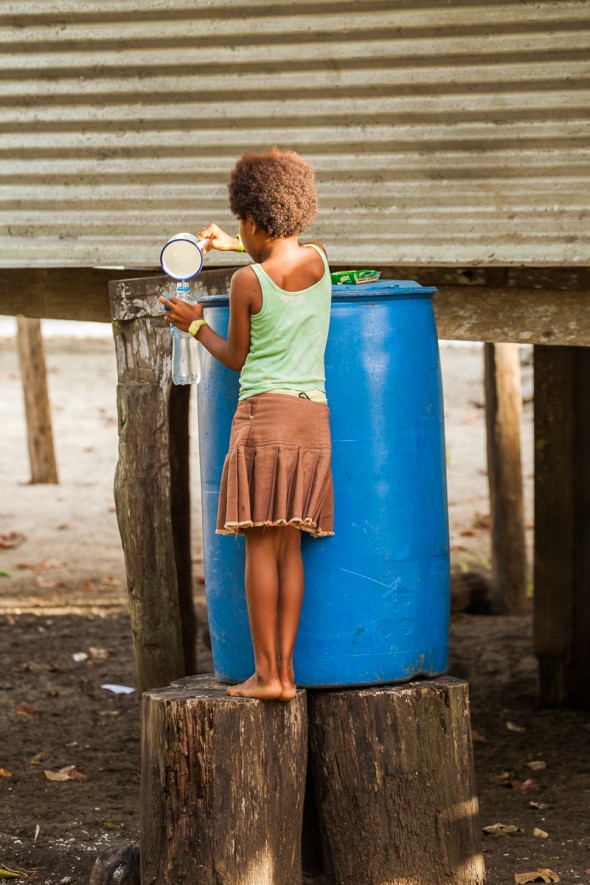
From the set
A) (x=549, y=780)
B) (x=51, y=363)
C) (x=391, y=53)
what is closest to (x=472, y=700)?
(x=549, y=780)

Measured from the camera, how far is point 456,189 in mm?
4598

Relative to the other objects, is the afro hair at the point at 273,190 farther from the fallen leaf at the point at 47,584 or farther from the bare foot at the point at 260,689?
the fallen leaf at the point at 47,584

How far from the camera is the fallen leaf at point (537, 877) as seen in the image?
3.85m

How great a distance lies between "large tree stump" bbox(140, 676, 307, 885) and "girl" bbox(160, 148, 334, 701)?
4.7 inches

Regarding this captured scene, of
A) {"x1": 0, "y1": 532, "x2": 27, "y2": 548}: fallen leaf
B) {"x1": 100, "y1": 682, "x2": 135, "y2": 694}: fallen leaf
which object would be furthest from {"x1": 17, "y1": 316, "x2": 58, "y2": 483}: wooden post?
{"x1": 100, "y1": 682, "x2": 135, "y2": 694}: fallen leaf

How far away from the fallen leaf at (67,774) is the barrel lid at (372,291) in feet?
7.92

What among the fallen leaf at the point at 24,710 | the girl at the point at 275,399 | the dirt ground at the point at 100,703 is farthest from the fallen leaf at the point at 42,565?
the girl at the point at 275,399

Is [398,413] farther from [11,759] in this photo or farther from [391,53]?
[11,759]

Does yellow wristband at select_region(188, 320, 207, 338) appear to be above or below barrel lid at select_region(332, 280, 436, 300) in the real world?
below

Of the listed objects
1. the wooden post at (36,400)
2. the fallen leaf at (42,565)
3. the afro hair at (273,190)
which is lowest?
the fallen leaf at (42,565)

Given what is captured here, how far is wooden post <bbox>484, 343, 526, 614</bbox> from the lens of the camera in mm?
8406

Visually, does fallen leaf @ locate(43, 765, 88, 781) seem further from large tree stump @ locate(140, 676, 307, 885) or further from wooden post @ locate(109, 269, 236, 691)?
large tree stump @ locate(140, 676, 307, 885)

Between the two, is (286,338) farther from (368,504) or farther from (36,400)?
(36,400)

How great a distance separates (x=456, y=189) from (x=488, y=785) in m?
2.51
